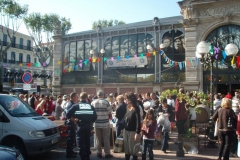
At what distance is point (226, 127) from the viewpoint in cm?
705

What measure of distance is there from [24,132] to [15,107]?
3.79 ft

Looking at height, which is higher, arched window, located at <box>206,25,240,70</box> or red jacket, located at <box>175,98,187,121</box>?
arched window, located at <box>206,25,240,70</box>

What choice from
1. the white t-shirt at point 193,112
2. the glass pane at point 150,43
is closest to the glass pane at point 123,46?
the glass pane at point 150,43

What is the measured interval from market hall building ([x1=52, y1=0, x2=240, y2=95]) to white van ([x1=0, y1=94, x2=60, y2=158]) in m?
11.0

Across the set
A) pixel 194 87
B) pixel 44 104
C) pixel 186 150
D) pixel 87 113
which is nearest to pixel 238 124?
pixel 186 150

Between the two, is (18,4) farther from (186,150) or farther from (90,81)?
(186,150)

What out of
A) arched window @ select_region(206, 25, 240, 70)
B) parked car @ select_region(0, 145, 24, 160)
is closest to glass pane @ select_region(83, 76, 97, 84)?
arched window @ select_region(206, 25, 240, 70)

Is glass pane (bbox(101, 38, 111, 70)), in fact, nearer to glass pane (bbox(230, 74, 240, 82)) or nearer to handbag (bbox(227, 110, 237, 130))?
glass pane (bbox(230, 74, 240, 82))

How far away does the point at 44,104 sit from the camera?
12.9 m

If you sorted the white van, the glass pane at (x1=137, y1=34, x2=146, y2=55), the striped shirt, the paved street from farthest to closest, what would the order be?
the glass pane at (x1=137, y1=34, x2=146, y2=55) < the paved street < the striped shirt < the white van

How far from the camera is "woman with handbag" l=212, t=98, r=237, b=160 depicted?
705 centimetres

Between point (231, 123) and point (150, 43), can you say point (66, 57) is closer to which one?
point (150, 43)

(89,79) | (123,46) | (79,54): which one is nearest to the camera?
(123,46)

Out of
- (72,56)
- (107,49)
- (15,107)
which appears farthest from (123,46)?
(15,107)
